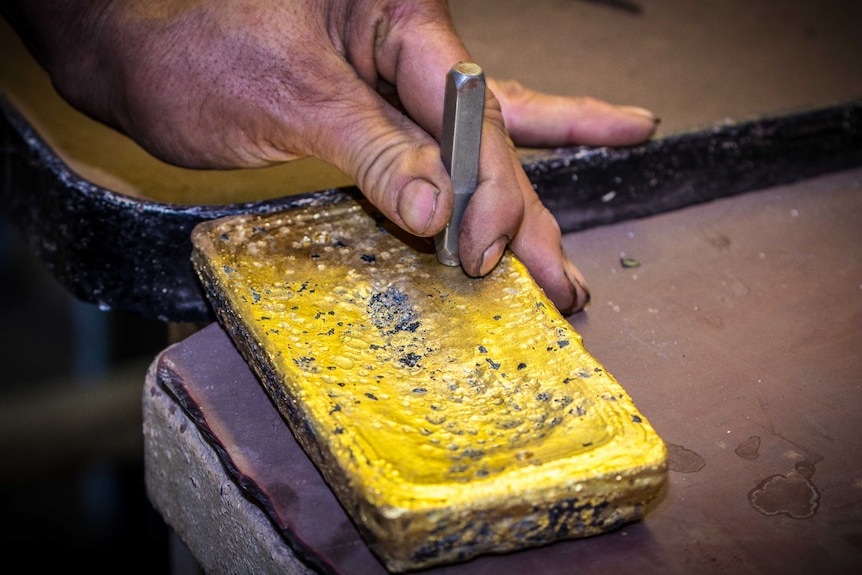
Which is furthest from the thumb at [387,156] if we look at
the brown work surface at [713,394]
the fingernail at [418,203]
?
the brown work surface at [713,394]

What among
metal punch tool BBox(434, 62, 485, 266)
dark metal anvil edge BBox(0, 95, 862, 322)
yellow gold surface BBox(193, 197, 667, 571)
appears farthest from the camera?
dark metal anvil edge BBox(0, 95, 862, 322)

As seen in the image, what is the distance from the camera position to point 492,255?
2.86 feet

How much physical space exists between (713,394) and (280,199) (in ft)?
1.60

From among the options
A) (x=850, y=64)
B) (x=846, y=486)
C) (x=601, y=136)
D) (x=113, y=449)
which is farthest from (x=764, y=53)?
(x=113, y=449)

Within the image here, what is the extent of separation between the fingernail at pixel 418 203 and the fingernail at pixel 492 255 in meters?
0.07

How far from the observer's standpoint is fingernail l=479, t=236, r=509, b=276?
869mm

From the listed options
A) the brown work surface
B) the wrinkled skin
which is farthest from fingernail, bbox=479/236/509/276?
the brown work surface

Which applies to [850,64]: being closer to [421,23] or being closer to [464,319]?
[421,23]

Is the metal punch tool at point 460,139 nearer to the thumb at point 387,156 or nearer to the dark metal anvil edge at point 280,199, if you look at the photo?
the thumb at point 387,156

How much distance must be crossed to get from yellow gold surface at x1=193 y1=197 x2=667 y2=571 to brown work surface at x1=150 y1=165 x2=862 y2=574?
4 centimetres

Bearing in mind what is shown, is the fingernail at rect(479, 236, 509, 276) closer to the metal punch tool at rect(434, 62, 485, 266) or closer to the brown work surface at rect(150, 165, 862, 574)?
the metal punch tool at rect(434, 62, 485, 266)

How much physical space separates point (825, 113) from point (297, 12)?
754 millimetres

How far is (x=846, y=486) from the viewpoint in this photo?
2.56ft

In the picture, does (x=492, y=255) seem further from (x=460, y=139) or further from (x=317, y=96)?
(x=317, y=96)
